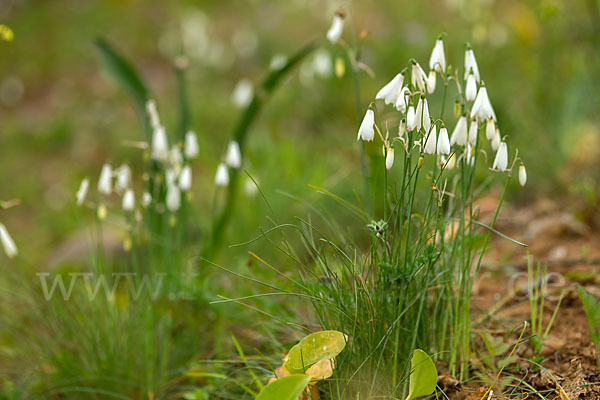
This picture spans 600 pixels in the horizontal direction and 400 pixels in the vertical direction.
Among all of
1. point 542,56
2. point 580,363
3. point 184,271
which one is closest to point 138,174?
point 184,271

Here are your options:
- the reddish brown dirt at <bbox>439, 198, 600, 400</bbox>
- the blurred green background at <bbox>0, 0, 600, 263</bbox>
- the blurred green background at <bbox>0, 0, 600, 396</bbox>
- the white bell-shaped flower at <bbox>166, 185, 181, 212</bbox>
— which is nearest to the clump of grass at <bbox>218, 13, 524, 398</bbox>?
the reddish brown dirt at <bbox>439, 198, 600, 400</bbox>

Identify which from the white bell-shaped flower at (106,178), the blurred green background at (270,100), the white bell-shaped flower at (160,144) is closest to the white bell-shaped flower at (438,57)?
the blurred green background at (270,100)

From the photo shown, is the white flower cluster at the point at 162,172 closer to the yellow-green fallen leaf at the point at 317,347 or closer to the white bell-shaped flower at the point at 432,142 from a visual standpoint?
the yellow-green fallen leaf at the point at 317,347

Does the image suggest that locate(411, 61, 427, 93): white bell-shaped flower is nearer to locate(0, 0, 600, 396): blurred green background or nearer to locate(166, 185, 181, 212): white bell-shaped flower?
locate(0, 0, 600, 396): blurred green background

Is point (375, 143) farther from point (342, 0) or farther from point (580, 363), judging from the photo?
point (342, 0)

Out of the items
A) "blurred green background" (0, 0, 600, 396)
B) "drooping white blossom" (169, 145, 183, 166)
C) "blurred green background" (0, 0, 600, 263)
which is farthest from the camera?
"blurred green background" (0, 0, 600, 263)

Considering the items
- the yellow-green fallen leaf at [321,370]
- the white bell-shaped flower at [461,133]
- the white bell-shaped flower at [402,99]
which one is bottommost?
the yellow-green fallen leaf at [321,370]
